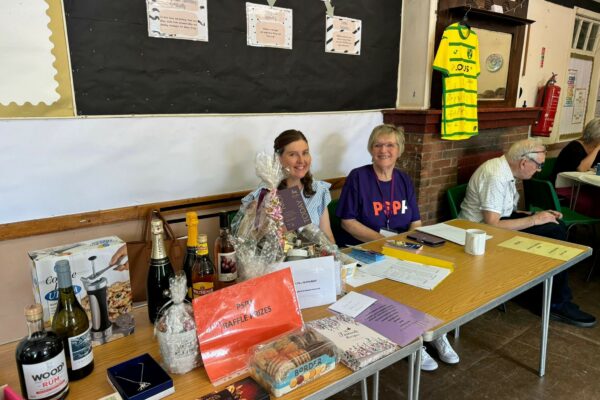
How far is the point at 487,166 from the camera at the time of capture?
267 cm

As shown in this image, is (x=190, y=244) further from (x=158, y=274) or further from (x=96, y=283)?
(x=96, y=283)

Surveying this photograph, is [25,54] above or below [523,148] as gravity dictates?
above

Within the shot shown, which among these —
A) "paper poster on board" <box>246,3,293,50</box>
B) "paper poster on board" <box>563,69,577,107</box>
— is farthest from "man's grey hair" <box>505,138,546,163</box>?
"paper poster on board" <box>563,69,577,107</box>

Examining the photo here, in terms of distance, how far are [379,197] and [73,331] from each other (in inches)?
69.6

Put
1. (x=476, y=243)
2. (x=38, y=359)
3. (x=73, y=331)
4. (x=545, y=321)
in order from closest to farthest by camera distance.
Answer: (x=38, y=359), (x=73, y=331), (x=476, y=243), (x=545, y=321)

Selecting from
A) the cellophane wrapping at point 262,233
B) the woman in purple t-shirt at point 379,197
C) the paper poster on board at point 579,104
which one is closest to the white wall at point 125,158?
the woman in purple t-shirt at point 379,197

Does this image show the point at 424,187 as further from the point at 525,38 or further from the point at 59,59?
the point at 59,59

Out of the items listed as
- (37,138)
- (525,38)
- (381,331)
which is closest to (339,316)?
(381,331)

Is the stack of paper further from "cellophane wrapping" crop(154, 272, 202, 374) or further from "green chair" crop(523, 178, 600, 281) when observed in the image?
"green chair" crop(523, 178, 600, 281)

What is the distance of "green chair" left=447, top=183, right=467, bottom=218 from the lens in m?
2.90

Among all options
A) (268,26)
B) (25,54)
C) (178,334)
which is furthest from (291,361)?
(268,26)

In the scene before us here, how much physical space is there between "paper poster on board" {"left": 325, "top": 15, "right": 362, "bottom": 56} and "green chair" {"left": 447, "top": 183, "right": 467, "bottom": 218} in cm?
121

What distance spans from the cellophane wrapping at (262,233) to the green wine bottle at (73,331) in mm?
431

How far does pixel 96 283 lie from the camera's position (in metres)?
1.00
